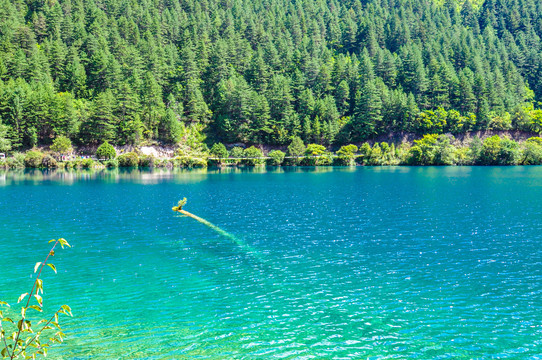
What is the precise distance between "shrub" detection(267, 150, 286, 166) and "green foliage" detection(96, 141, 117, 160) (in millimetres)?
47378

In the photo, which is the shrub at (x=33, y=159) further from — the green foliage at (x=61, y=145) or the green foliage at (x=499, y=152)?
the green foliage at (x=499, y=152)

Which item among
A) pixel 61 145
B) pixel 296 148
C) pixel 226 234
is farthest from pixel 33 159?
pixel 226 234

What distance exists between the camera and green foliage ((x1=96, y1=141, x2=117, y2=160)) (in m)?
119

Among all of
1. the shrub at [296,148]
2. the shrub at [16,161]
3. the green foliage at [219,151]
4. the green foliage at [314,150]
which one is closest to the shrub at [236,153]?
the green foliage at [219,151]

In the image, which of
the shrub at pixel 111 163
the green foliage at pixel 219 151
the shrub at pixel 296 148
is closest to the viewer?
the shrub at pixel 111 163

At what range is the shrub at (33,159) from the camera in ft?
371

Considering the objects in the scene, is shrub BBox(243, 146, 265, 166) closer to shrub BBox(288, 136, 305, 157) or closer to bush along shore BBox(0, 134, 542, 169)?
bush along shore BBox(0, 134, 542, 169)

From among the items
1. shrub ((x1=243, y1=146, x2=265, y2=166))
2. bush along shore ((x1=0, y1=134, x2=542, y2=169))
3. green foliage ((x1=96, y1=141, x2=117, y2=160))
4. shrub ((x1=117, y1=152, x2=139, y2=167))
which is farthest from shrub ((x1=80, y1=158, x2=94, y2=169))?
shrub ((x1=243, y1=146, x2=265, y2=166))

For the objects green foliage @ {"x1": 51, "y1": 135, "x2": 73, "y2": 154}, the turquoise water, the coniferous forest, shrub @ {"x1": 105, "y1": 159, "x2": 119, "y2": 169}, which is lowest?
the turquoise water

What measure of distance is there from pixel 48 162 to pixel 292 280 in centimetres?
11479

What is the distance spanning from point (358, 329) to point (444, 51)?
597ft

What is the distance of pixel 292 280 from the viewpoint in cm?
2139

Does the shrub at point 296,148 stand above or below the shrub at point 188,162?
above

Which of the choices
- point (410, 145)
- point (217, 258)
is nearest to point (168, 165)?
point (410, 145)
